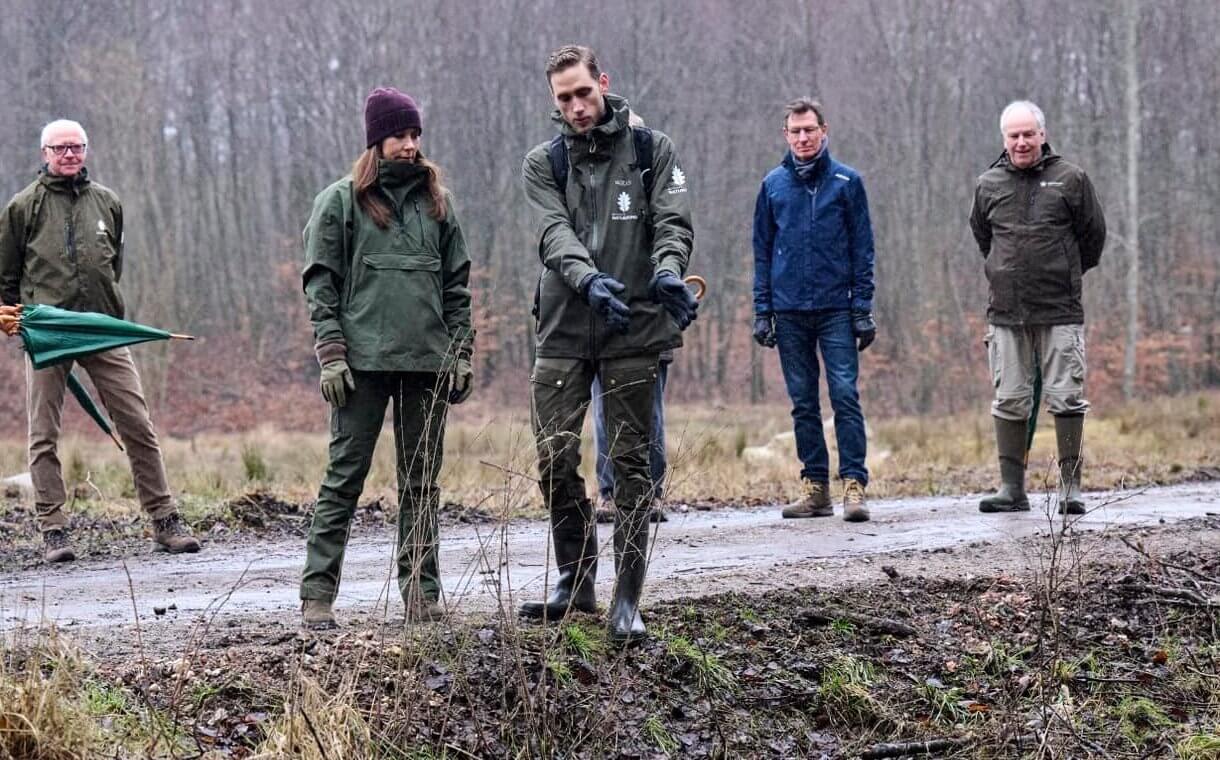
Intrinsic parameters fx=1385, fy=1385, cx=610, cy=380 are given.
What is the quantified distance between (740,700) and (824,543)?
2.68m

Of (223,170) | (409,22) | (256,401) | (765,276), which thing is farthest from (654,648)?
(223,170)

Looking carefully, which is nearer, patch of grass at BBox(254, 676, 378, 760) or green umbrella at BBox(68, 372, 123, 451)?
patch of grass at BBox(254, 676, 378, 760)

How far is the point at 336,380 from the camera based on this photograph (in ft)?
17.7

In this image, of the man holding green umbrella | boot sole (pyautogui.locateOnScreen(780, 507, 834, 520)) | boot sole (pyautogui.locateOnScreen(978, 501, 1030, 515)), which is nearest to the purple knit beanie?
the man holding green umbrella

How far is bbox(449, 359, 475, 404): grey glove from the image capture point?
222 inches

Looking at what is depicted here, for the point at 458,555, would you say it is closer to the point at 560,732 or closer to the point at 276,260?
the point at 560,732

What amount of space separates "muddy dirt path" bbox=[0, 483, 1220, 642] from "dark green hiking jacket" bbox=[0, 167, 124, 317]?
155cm

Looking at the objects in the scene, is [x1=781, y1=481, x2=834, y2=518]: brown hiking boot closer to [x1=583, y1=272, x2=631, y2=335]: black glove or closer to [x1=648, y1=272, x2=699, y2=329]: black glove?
[x1=648, y1=272, x2=699, y2=329]: black glove

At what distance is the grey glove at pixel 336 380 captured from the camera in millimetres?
5383

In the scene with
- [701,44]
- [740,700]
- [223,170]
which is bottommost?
[740,700]

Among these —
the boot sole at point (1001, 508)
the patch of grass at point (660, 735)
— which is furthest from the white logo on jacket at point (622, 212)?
the boot sole at point (1001, 508)


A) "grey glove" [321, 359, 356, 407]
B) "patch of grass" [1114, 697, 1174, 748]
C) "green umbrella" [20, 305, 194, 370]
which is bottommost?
"patch of grass" [1114, 697, 1174, 748]

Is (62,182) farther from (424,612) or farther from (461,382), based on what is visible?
(424,612)

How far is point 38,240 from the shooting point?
7902 millimetres
